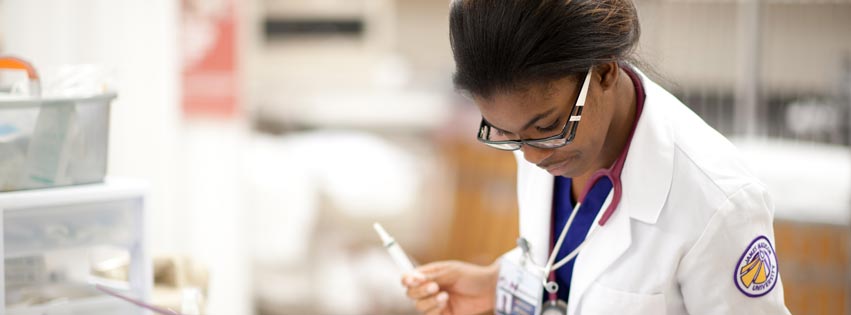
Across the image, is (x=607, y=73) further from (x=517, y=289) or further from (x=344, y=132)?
(x=344, y=132)

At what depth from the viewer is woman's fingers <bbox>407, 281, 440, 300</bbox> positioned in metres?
1.70

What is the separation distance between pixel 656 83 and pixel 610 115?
0.22 m

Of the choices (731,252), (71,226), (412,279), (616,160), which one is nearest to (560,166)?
(616,160)

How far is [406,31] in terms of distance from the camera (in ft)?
20.7

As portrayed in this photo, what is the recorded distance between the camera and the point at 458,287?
1.78 meters

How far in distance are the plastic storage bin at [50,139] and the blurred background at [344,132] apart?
13 cm

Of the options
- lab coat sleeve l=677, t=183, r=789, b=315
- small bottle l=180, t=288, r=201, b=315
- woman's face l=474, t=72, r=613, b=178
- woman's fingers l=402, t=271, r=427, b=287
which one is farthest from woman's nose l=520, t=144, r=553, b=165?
small bottle l=180, t=288, r=201, b=315

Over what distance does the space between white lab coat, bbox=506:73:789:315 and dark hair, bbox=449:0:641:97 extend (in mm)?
219

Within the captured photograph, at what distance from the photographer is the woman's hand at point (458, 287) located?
1724mm

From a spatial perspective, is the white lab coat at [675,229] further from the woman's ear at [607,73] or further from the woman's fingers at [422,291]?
the woman's fingers at [422,291]

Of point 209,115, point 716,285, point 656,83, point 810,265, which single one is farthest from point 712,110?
point 716,285

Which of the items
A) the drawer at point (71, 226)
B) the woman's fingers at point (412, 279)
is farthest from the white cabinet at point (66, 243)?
the woman's fingers at point (412, 279)

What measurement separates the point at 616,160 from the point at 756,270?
1.00 feet

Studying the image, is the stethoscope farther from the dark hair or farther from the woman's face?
the dark hair
